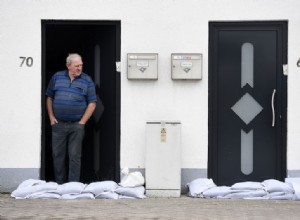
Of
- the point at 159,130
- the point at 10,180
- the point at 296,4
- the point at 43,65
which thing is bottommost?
the point at 10,180

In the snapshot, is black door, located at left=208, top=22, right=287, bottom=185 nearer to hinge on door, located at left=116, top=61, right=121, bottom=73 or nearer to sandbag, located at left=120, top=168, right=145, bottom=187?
sandbag, located at left=120, top=168, right=145, bottom=187

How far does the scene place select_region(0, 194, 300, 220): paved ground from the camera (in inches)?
393

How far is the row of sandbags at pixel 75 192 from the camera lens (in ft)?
37.3

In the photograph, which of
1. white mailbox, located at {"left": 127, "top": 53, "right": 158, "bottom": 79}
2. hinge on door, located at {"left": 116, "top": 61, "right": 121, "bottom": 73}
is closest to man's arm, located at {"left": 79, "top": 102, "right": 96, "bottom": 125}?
hinge on door, located at {"left": 116, "top": 61, "right": 121, "bottom": 73}

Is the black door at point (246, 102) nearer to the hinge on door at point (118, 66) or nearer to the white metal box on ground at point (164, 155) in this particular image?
the white metal box on ground at point (164, 155)

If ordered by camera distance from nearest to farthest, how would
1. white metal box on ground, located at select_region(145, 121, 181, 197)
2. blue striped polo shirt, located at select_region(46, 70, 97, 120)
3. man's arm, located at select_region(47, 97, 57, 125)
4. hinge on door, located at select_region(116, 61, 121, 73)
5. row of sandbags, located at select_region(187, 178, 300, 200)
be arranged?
row of sandbags, located at select_region(187, 178, 300, 200), white metal box on ground, located at select_region(145, 121, 181, 197), blue striped polo shirt, located at select_region(46, 70, 97, 120), man's arm, located at select_region(47, 97, 57, 125), hinge on door, located at select_region(116, 61, 121, 73)

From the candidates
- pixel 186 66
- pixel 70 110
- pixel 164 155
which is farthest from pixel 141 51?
pixel 164 155

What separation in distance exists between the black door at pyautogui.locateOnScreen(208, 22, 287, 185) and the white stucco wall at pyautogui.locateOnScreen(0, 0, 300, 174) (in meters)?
0.16

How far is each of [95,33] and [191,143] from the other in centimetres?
219

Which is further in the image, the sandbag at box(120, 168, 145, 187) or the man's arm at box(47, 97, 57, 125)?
the man's arm at box(47, 97, 57, 125)

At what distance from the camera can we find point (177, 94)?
38.9 ft

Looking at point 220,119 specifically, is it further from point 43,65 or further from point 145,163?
point 43,65

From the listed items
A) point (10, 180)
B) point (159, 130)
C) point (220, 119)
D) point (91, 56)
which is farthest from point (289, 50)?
point (10, 180)

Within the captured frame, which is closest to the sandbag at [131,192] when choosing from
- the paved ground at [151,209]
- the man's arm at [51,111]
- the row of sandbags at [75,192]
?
the row of sandbags at [75,192]
